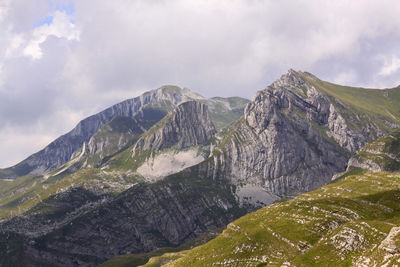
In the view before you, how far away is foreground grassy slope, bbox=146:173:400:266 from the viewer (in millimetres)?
117250

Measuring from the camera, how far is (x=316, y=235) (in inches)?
5659

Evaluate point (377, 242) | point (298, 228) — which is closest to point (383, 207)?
point (298, 228)

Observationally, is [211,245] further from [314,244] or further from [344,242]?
[344,242]

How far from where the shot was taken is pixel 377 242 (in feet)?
380

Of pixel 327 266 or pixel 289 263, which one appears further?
pixel 289 263

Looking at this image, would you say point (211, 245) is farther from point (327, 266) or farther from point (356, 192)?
point (356, 192)

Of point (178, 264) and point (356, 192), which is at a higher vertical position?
point (356, 192)

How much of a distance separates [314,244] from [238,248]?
34.2 meters

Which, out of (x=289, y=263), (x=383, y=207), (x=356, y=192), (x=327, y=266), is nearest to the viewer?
(x=327, y=266)

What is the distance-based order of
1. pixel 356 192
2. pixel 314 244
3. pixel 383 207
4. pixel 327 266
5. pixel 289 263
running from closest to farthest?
pixel 327 266
pixel 289 263
pixel 314 244
pixel 383 207
pixel 356 192

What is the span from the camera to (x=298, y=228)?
151 metres

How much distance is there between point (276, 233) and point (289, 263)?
97.2ft

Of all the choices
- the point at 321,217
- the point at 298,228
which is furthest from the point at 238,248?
the point at 321,217

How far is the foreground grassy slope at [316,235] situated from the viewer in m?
117
